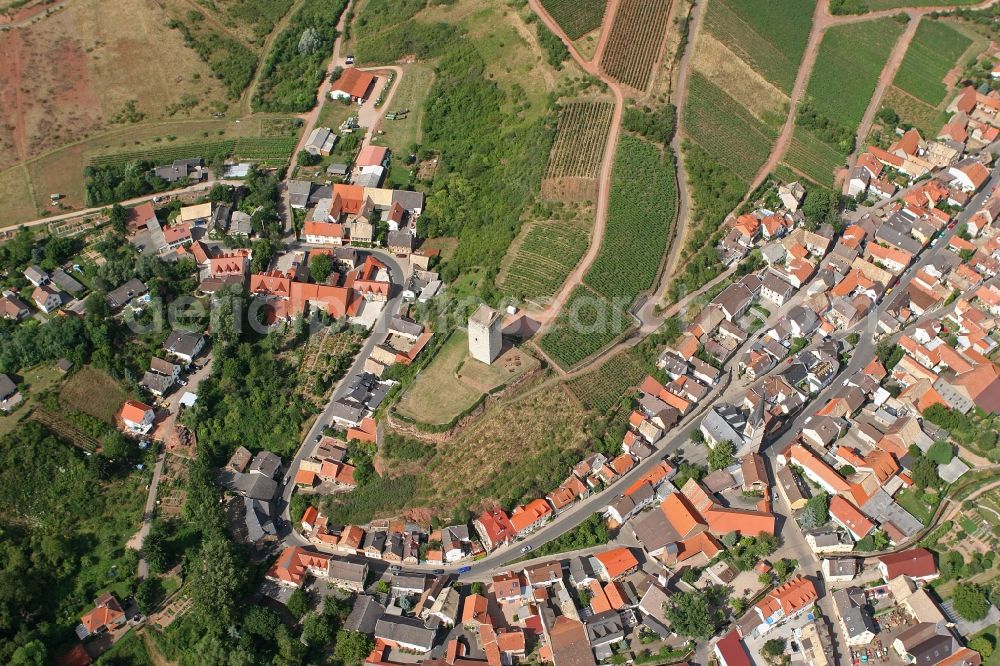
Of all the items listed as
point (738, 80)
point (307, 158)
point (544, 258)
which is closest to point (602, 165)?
point (544, 258)

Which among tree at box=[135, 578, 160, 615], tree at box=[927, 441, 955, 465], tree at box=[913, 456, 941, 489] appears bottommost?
tree at box=[135, 578, 160, 615]

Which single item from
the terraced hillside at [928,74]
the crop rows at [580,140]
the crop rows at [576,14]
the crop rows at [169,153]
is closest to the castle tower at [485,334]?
the crop rows at [580,140]

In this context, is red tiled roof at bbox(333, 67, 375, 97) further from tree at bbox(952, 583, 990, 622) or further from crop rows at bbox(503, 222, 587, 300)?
tree at bbox(952, 583, 990, 622)

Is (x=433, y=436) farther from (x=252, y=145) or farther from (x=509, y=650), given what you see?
(x=252, y=145)

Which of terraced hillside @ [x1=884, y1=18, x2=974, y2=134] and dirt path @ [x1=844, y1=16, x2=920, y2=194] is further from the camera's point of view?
terraced hillside @ [x1=884, y1=18, x2=974, y2=134]

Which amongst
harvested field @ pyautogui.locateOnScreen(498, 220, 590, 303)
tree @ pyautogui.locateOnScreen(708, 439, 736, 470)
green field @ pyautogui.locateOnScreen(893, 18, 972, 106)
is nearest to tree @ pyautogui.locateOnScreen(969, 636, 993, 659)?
tree @ pyautogui.locateOnScreen(708, 439, 736, 470)

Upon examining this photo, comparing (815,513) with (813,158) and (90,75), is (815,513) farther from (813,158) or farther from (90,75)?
(90,75)

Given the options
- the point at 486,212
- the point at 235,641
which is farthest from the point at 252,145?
the point at 235,641
